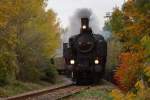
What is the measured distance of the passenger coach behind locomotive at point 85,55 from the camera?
41.6m

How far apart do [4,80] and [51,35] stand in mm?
23112

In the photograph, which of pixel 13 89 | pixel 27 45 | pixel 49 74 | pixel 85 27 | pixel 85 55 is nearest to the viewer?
pixel 13 89

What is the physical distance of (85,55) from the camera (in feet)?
139

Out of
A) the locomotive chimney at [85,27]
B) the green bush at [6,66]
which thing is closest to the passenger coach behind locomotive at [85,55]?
the locomotive chimney at [85,27]

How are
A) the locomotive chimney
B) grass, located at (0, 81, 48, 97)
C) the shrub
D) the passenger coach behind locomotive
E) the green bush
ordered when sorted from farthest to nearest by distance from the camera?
the shrub, the locomotive chimney, the passenger coach behind locomotive, the green bush, grass, located at (0, 81, 48, 97)

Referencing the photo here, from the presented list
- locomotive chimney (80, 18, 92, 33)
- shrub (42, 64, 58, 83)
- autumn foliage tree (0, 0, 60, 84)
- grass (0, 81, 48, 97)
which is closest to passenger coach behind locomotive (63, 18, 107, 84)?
locomotive chimney (80, 18, 92, 33)

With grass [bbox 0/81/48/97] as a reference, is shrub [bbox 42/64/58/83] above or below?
below

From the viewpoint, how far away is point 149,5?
2427 centimetres

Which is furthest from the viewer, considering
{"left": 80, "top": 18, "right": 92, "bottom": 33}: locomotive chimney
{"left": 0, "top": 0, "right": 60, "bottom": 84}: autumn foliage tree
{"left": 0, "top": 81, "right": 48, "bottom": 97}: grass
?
{"left": 80, "top": 18, "right": 92, "bottom": 33}: locomotive chimney

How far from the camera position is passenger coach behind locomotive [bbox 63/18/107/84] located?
1636 inches

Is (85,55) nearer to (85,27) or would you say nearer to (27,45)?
(85,27)

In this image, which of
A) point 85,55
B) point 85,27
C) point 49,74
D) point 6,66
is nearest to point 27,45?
point 85,27

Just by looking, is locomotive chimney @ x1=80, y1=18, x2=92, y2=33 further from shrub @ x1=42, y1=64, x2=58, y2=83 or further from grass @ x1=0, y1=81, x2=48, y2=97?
shrub @ x1=42, y1=64, x2=58, y2=83

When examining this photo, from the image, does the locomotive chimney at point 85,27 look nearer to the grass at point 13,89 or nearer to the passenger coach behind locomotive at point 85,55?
the passenger coach behind locomotive at point 85,55
